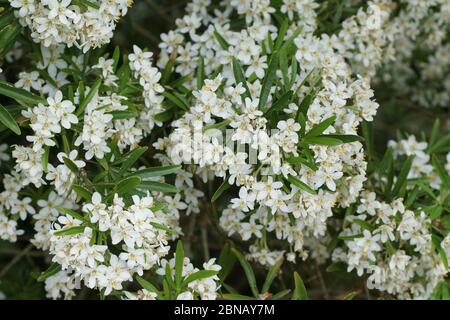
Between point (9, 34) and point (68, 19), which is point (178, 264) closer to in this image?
point (68, 19)

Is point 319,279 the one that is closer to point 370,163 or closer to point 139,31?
point 370,163

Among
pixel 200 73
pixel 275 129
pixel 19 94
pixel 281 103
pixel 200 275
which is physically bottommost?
pixel 200 275

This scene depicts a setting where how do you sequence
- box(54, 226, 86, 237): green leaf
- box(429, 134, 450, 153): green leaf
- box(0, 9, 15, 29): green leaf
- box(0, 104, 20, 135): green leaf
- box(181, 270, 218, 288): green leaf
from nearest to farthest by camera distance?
1. box(54, 226, 86, 237): green leaf
2. box(0, 104, 20, 135): green leaf
3. box(181, 270, 218, 288): green leaf
4. box(0, 9, 15, 29): green leaf
5. box(429, 134, 450, 153): green leaf

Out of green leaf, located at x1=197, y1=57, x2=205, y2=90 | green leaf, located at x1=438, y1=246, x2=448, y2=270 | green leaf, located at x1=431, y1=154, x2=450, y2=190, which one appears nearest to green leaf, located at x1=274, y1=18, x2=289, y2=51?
green leaf, located at x1=197, y1=57, x2=205, y2=90

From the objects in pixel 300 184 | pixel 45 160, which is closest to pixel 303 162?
pixel 300 184

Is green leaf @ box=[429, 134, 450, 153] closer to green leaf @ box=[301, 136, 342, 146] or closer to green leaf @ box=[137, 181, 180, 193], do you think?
green leaf @ box=[301, 136, 342, 146]
